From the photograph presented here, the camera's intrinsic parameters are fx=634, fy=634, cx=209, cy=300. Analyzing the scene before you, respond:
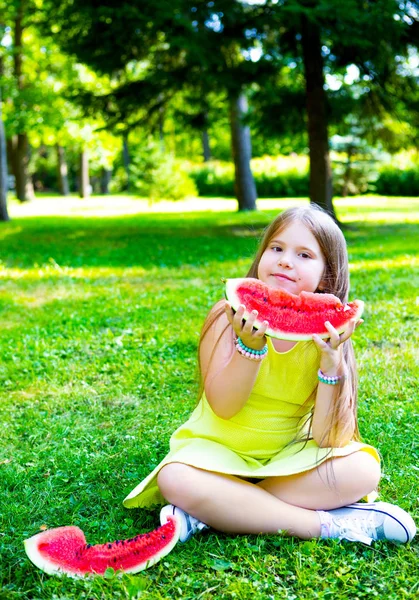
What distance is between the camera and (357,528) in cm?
244

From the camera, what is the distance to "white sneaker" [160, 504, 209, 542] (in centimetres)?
241

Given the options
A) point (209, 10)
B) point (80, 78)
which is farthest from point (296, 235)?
point (80, 78)

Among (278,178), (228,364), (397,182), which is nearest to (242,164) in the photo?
(278,178)

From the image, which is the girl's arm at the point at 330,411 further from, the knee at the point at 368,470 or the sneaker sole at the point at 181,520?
the sneaker sole at the point at 181,520

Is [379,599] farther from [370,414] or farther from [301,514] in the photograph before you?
[370,414]

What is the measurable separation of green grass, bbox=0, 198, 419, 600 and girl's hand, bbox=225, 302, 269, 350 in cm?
75

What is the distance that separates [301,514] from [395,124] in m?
10.6

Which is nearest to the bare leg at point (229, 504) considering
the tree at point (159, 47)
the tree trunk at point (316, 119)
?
the tree at point (159, 47)

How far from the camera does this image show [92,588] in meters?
2.12

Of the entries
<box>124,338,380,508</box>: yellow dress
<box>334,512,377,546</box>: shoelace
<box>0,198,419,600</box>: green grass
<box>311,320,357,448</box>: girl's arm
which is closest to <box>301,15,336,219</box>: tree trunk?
<box>0,198,419,600</box>: green grass

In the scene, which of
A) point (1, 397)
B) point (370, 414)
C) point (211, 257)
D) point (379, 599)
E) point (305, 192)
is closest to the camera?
point (379, 599)

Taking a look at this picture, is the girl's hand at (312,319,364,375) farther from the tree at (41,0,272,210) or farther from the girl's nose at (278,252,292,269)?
the tree at (41,0,272,210)

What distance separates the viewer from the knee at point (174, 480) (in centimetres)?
242

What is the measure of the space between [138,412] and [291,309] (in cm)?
156
